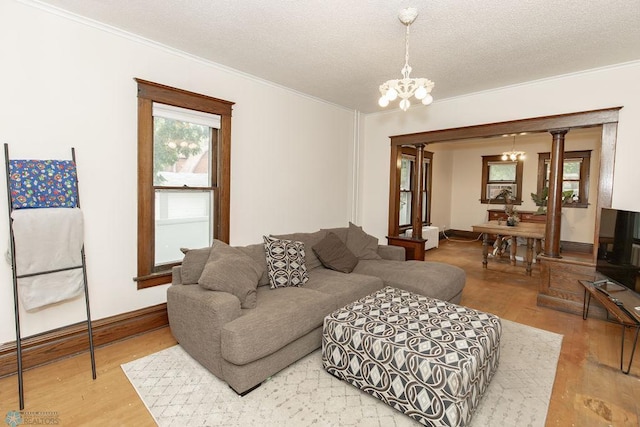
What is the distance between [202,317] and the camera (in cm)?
230

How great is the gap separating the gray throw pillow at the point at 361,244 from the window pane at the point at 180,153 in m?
1.96

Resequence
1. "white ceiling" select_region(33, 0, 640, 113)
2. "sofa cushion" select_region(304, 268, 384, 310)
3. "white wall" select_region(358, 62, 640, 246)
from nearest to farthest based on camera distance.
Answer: "white ceiling" select_region(33, 0, 640, 113), "sofa cushion" select_region(304, 268, 384, 310), "white wall" select_region(358, 62, 640, 246)

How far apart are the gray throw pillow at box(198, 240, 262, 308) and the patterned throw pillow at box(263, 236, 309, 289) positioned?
30cm

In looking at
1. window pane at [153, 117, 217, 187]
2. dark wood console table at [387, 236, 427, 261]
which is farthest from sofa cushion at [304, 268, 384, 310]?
dark wood console table at [387, 236, 427, 261]

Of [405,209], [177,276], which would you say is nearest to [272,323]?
[177,276]

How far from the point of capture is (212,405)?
6.64ft

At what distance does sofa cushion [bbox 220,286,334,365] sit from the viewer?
206cm

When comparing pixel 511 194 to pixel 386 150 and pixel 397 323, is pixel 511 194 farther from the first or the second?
pixel 397 323

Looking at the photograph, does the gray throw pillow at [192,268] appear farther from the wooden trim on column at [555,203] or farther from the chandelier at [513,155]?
the chandelier at [513,155]

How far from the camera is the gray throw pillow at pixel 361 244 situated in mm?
4207

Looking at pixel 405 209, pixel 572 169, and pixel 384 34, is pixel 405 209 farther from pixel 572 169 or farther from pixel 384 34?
pixel 384 34

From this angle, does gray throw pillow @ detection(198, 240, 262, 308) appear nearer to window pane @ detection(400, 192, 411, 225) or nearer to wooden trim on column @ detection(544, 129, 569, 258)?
wooden trim on column @ detection(544, 129, 569, 258)

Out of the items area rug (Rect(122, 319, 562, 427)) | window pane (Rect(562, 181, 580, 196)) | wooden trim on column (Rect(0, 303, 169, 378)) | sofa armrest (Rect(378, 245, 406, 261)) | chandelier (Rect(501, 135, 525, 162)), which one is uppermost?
chandelier (Rect(501, 135, 525, 162))

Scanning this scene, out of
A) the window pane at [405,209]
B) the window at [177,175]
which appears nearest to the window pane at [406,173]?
the window pane at [405,209]
